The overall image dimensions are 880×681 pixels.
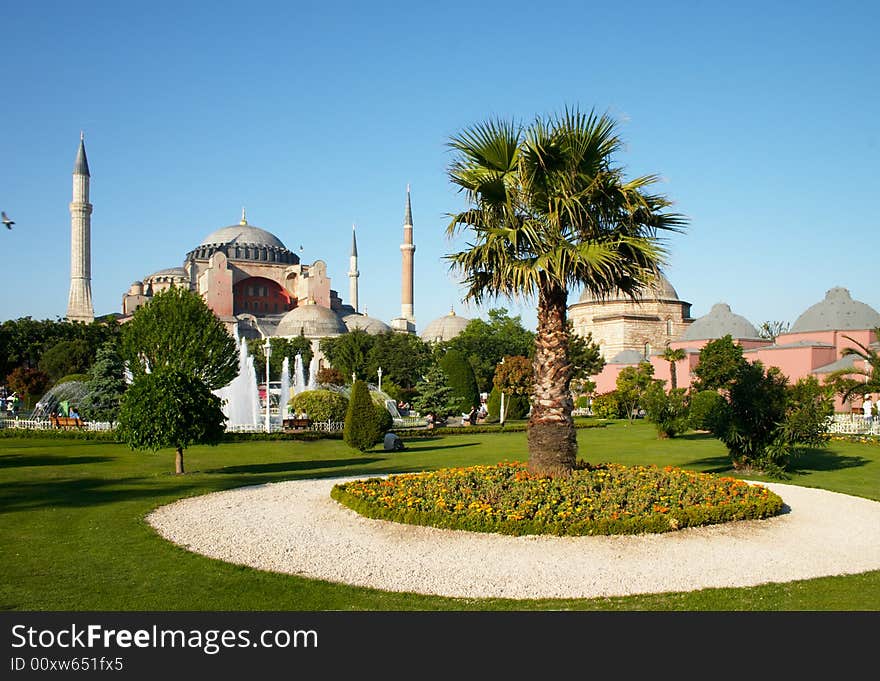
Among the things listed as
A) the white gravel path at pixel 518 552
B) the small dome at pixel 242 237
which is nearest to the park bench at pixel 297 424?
the white gravel path at pixel 518 552

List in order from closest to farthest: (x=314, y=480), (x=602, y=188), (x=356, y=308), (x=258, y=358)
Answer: (x=602, y=188)
(x=314, y=480)
(x=258, y=358)
(x=356, y=308)

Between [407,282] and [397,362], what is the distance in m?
40.7

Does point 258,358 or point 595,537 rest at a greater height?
point 258,358

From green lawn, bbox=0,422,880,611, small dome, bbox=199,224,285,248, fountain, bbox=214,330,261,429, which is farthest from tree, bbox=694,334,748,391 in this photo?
small dome, bbox=199,224,285,248

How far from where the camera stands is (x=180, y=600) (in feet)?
19.8

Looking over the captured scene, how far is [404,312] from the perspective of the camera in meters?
86.2

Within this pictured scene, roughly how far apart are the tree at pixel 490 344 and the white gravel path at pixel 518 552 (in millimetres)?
30731

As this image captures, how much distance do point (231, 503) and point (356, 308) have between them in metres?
83.3

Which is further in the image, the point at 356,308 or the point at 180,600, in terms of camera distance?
the point at 356,308

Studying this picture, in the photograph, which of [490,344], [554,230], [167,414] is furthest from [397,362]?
[554,230]

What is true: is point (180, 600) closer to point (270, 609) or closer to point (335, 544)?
point (270, 609)

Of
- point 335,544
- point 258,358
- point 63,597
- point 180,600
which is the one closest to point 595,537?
point 335,544

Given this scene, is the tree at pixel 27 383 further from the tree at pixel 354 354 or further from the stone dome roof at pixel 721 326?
the stone dome roof at pixel 721 326

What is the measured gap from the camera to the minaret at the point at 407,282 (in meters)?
82.9
